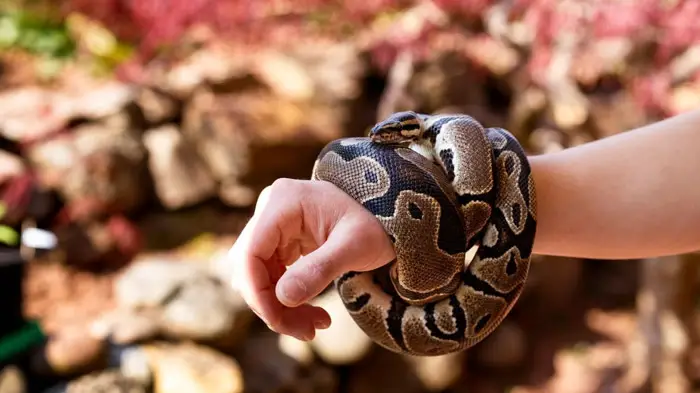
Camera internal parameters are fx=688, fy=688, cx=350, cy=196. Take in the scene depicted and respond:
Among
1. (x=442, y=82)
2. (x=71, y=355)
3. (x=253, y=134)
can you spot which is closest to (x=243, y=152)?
(x=253, y=134)

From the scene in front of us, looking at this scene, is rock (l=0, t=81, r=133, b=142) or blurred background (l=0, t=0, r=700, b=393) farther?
rock (l=0, t=81, r=133, b=142)

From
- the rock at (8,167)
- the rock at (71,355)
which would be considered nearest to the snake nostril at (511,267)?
the rock at (71,355)

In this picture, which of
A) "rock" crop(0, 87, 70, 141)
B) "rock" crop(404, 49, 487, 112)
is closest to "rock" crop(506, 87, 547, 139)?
"rock" crop(404, 49, 487, 112)

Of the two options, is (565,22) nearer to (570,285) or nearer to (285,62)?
(285,62)

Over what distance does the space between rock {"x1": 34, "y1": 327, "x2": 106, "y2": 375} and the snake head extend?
5.77 ft

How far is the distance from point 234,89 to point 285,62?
32cm

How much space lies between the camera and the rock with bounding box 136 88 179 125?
138 inches

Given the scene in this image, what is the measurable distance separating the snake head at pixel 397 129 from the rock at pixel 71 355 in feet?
5.77

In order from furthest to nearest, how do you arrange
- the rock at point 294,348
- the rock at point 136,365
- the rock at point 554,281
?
1. the rock at point 554,281
2. the rock at point 294,348
3. the rock at point 136,365

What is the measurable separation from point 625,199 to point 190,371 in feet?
6.05

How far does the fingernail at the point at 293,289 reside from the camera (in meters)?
0.86

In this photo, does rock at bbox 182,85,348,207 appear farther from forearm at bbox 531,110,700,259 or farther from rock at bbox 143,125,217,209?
forearm at bbox 531,110,700,259

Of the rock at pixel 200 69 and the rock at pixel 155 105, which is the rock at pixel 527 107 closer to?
the rock at pixel 200 69

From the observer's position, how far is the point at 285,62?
365 centimetres
